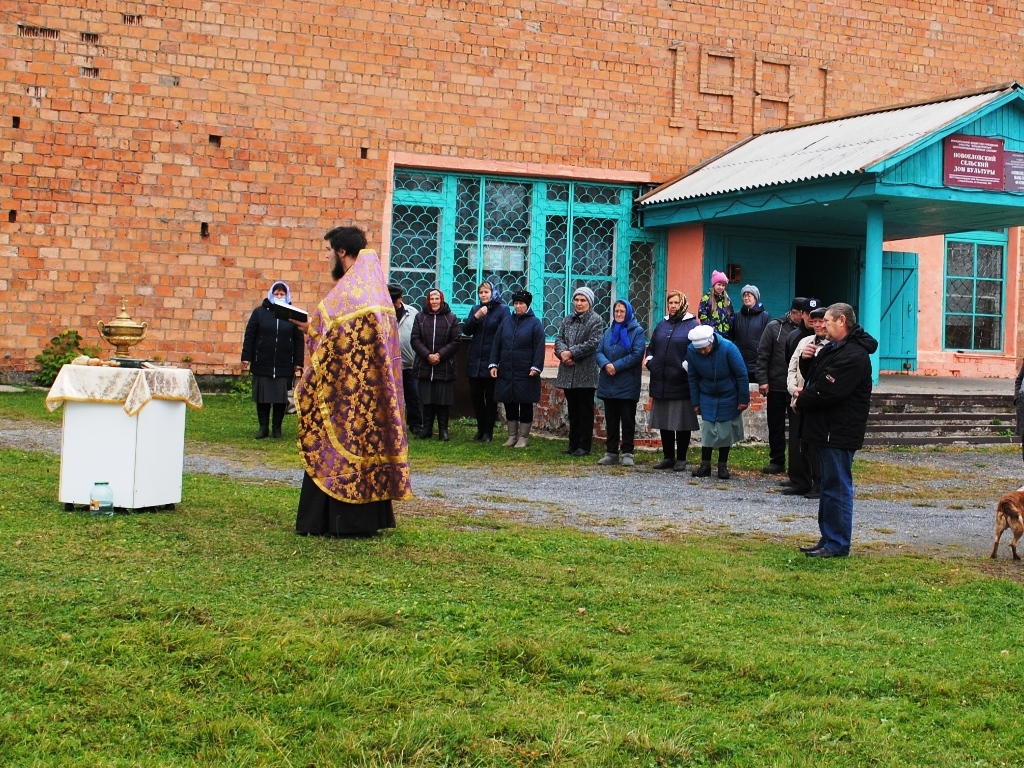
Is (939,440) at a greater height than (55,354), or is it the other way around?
(55,354)

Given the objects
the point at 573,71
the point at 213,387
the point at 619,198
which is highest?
the point at 573,71

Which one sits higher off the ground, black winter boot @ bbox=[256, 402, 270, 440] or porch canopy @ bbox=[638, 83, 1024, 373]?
porch canopy @ bbox=[638, 83, 1024, 373]

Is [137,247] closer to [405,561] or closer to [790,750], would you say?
[405,561]

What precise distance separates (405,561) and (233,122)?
41.3 ft

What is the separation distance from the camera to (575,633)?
16.9 feet

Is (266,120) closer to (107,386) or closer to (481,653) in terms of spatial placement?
(107,386)

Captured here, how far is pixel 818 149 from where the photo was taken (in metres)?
17.6

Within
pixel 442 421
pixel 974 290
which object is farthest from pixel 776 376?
pixel 974 290

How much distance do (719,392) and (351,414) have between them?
5.01m

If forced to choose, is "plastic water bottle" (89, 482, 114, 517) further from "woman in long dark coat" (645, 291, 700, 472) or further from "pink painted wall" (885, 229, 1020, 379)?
"pink painted wall" (885, 229, 1020, 379)

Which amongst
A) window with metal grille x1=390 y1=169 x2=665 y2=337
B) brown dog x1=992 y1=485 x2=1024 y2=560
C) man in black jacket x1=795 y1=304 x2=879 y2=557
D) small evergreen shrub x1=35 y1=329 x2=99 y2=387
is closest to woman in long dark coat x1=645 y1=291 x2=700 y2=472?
man in black jacket x1=795 y1=304 x2=879 y2=557

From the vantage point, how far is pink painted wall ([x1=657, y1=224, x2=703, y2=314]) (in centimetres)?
1920

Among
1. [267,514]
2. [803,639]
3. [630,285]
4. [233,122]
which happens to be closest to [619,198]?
[630,285]

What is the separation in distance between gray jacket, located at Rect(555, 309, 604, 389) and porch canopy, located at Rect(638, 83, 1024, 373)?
4.66 meters
